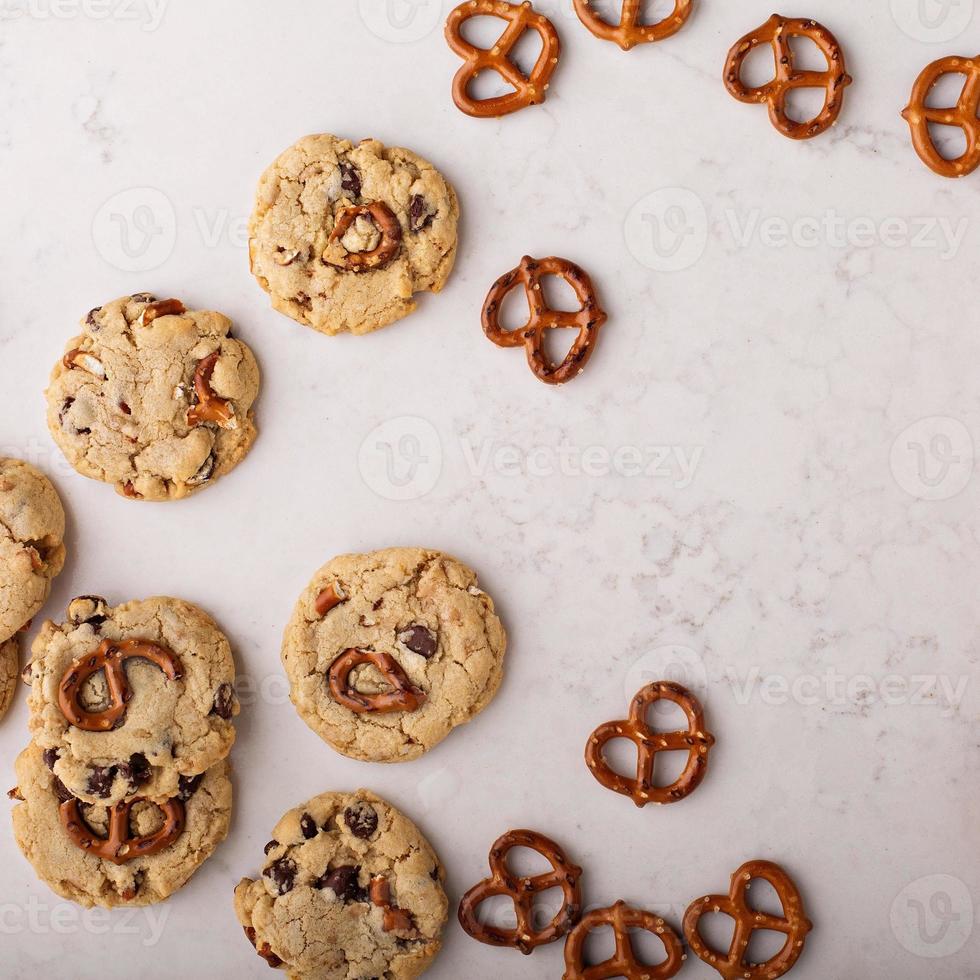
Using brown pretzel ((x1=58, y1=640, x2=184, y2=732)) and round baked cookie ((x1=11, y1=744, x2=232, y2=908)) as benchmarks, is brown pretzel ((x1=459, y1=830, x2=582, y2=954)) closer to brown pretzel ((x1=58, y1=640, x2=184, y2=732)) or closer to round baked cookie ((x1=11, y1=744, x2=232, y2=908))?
round baked cookie ((x1=11, y1=744, x2=232, y2=908))

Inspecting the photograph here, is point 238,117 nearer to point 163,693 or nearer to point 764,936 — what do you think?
point 163,693

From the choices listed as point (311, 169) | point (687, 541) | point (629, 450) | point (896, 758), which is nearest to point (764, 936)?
point (896, 758)

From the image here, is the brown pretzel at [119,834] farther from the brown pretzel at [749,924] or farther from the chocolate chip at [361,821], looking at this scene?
the brown pretzel at [749,924]

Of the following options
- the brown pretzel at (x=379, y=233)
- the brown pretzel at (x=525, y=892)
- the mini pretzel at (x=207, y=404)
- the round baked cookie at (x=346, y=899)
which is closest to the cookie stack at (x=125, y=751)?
the round baked cookie at (x=346, y=899)

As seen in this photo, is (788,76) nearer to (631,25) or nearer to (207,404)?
(631,25)

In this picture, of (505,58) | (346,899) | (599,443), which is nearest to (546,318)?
(599,443)

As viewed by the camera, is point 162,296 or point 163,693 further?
point 162,296
